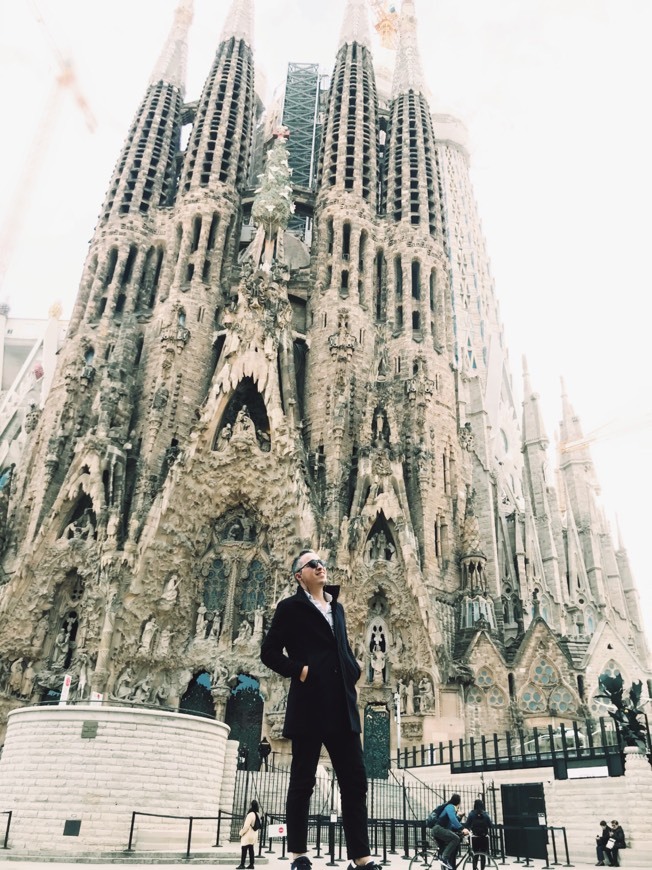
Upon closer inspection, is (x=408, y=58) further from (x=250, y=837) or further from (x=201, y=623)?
(x=250, y=837)

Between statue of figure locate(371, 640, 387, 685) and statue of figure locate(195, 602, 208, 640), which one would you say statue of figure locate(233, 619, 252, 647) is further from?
statue of figure locate(371, 640, 387, 685)

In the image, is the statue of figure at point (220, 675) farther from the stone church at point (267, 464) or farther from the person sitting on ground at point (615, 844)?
the person sitting on ground at point (615, 844)

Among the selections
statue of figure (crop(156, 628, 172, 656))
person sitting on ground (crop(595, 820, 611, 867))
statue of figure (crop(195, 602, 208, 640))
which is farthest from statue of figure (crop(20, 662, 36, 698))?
person sitting on ground (crop(595, 820, 611, 867))

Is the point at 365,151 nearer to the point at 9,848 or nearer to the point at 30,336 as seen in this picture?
the point at 30,336

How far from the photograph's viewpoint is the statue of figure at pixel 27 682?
83.7 feet

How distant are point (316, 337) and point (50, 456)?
1355 cm

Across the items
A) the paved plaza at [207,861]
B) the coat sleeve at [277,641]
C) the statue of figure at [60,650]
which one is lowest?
the paved plaza at [207,861]

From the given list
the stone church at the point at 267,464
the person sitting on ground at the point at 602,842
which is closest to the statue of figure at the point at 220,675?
the stone church at the point at 267,464

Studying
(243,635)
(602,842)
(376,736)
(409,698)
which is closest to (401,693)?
(409,698)

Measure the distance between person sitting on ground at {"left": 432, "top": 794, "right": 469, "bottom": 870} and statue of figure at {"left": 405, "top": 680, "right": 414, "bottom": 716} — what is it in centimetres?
1722

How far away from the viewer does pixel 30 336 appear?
176 ft

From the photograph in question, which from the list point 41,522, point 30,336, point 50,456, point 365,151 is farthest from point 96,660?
point 30,336

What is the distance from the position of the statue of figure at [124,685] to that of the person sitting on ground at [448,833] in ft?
60.3

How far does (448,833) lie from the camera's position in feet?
26.7
